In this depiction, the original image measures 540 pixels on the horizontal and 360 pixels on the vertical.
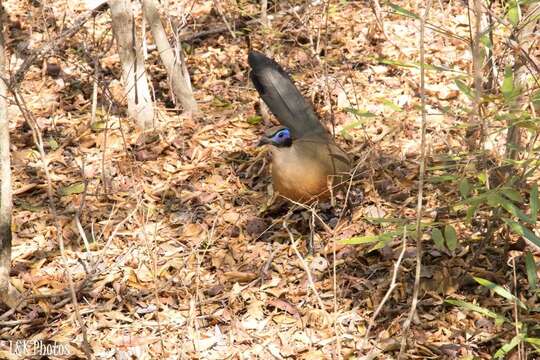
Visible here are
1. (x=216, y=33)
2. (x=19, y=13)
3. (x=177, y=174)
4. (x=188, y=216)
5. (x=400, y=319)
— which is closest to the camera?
(x=400, y=319)

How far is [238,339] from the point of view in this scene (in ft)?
12.7

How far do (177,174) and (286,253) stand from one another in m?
1.24

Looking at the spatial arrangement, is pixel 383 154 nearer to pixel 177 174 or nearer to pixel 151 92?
pixel 177 174

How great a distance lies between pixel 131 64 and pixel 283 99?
1.21 metres

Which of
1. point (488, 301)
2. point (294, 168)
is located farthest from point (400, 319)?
point (294, 168)

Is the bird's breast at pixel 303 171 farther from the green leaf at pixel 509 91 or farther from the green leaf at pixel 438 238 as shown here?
the green leaf at pixel 509 91

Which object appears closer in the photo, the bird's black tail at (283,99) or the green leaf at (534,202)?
the green leaf at (534,202)

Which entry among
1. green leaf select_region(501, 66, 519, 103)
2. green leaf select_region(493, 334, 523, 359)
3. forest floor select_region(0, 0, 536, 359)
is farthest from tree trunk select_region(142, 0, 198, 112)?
green leaf select_region(493, 334, 523, 359)

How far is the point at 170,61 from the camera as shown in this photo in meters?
5.67

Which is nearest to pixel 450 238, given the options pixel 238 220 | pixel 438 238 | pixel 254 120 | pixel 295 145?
pixel 438 238

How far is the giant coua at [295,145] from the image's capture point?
462 cm

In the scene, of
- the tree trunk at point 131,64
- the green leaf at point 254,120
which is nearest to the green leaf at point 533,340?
the green leaf at point 254,120

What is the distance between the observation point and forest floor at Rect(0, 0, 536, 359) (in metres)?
3.83

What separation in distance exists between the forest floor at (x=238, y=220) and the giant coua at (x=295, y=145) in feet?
0.59
